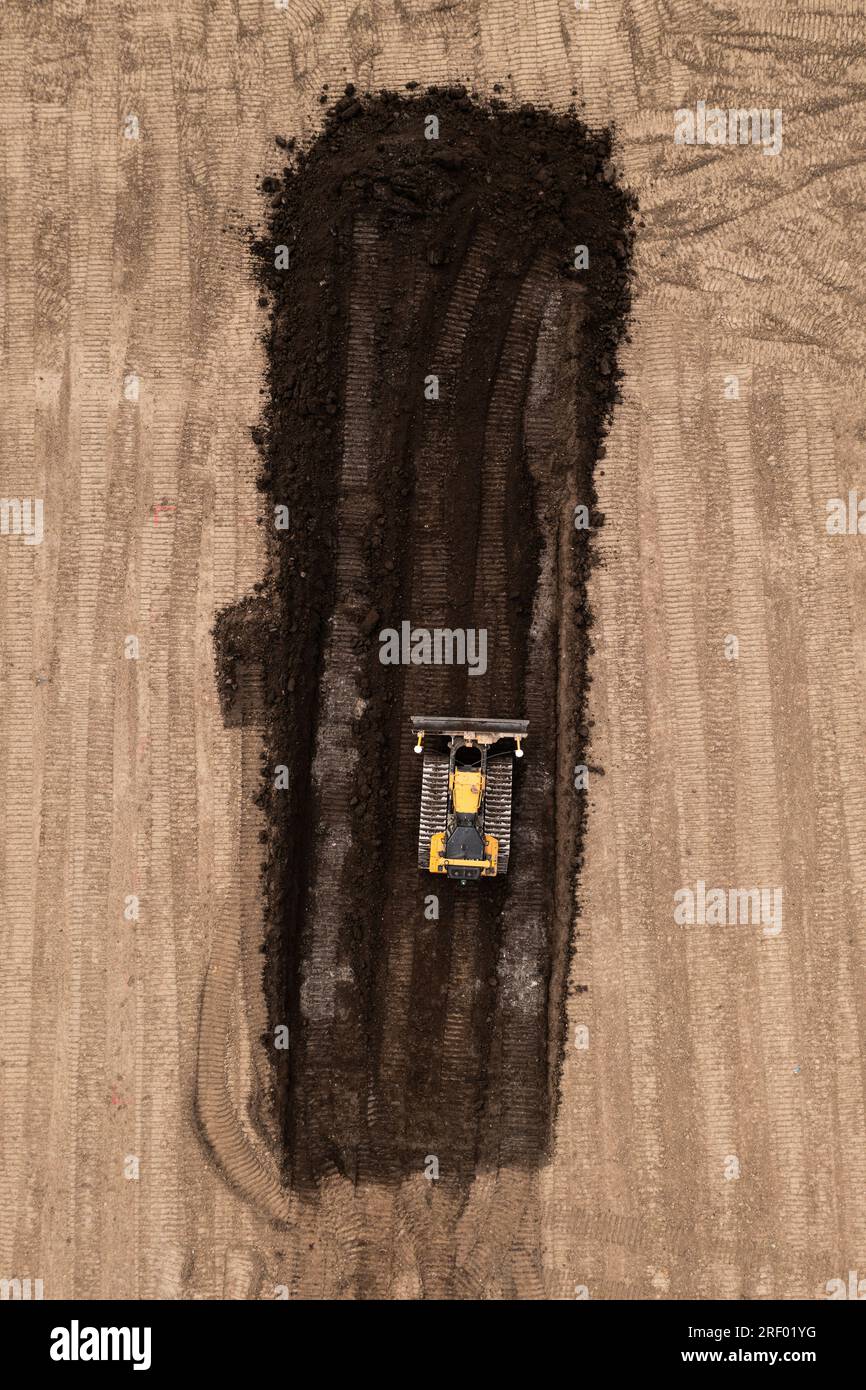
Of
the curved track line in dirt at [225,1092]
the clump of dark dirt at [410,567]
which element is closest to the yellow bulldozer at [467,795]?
the clump of dark dirt at [410,567]

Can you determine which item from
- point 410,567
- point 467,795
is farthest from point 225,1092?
point 410,567

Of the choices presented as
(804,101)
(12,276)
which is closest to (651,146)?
(804,101)

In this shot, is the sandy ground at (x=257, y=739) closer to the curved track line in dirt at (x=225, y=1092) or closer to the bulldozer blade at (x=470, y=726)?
the curved track line in dirt at (x=225, y=1092)

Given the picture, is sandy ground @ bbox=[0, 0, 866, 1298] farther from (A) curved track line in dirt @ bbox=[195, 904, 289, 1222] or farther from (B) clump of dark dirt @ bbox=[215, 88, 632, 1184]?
(B) clump of dark dirt @ bbox=[215, 88, 632, 1184]

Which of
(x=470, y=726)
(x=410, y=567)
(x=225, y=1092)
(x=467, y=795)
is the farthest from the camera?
(x=410, y=567)

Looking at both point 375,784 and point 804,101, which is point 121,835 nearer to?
point 375,784

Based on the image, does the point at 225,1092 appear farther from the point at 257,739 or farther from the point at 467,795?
the point at 467,795
